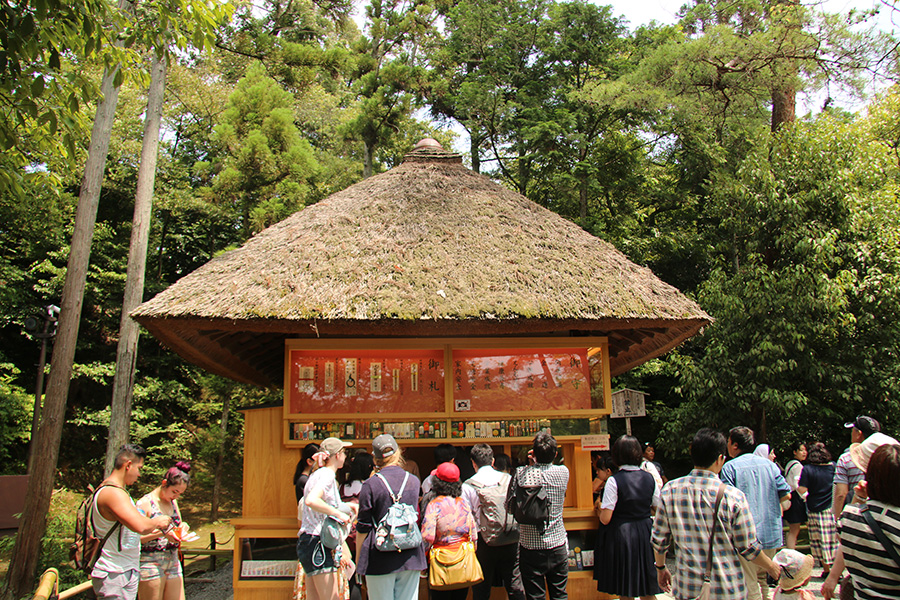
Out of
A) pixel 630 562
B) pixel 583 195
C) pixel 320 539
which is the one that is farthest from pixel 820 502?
pixel 583 195

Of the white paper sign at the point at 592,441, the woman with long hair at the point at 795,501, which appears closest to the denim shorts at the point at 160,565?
the white paper sign at the point at 592,441

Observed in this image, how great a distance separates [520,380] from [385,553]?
9.86 ft

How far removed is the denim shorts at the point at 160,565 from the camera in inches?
171

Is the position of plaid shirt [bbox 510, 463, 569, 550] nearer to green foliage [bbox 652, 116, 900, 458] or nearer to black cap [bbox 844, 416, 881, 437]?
black cap [bbox 844, 416, 881, 437]

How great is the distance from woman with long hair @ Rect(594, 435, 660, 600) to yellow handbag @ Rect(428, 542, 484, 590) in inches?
44.7

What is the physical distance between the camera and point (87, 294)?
14828 mm

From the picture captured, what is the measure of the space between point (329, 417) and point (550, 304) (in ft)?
8.95

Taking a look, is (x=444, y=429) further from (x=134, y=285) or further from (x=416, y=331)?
(x=134, y=285)

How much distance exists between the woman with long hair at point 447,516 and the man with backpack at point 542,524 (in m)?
0.40

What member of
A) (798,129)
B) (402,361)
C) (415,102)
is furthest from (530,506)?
(415,102)

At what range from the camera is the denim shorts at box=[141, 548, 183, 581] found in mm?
4352

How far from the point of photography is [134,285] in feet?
35.6

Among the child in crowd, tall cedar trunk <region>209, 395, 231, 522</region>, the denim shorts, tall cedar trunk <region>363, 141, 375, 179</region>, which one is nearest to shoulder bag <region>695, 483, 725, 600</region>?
the child in crowd

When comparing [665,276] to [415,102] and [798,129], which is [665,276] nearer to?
[798,129]
